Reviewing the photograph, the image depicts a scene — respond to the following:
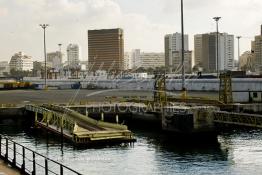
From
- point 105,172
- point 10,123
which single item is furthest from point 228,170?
point 10,123

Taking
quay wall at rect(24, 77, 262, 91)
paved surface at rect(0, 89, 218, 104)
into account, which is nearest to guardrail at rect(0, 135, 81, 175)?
paved surface at rect(0, 89, 218, 104)

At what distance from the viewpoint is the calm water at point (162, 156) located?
130 ft

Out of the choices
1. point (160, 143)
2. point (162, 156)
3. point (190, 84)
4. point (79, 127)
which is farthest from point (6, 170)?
point (190, 84)

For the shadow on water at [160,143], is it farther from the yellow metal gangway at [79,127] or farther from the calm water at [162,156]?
the yellow metal gangway at [79,127]

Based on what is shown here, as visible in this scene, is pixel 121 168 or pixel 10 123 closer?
pixel 121 168

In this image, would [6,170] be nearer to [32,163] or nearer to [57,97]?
[32,163]

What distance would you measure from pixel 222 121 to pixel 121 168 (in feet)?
71.4

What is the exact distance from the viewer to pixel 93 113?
2842 inches

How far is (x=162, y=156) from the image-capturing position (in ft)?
152

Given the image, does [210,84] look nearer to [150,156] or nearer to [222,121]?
[222,121]

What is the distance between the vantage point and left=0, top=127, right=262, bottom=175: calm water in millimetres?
39719

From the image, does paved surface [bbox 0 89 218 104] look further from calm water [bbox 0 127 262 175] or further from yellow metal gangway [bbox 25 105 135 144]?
calm water [bbox 0 127 262 175]

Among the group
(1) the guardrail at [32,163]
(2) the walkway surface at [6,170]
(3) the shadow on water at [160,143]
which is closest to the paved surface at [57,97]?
(3) the shadow on water at [160,143]

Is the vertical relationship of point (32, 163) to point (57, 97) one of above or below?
below
